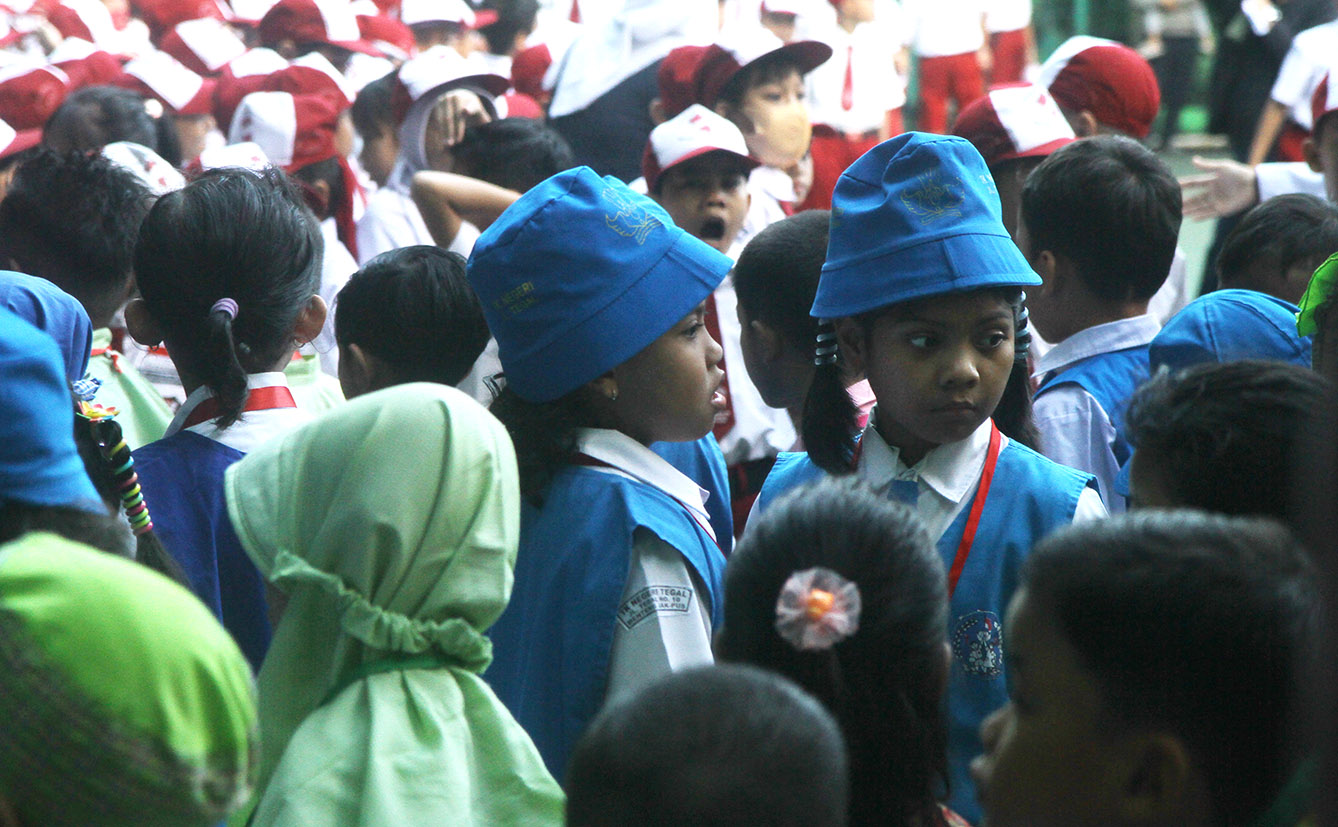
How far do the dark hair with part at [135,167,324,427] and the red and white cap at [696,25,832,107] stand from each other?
2.88 metres

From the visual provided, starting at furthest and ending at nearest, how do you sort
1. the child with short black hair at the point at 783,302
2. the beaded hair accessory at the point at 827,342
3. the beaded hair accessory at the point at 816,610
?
the child with short black hair at the point at 783,302, the beaded hair accessory at the point at 827,342, the beaded hair accessory at the point at 816,610

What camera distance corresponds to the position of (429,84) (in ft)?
17.7

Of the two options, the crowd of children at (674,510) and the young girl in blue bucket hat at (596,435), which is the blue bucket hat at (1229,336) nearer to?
the crowd of children at (674,510)

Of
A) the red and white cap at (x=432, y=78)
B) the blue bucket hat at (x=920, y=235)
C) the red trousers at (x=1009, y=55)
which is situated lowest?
the red trousers at (x=1009, y=55)

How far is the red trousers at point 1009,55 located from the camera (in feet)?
36.4

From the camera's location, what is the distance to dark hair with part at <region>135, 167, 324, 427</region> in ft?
8.30

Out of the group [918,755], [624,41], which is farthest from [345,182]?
[918,755]

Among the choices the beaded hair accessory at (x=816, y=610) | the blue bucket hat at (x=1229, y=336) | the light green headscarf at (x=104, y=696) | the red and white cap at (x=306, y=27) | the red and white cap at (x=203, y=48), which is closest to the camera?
the light green headscarf at (x=104, y=696)

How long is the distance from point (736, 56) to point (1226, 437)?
371 cm

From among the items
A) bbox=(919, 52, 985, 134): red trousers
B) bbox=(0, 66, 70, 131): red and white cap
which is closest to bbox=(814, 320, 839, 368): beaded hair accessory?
bbox=(0, 66, 70, 131): red and white cap

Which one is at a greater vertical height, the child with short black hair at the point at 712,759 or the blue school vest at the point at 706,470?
the child with short black hair at the point at 712,759

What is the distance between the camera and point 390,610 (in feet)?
5.51

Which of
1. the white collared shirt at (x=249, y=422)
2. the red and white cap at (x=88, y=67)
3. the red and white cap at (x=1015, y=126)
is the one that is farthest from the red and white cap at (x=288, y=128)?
the white collared shirt at (x=249, y=422)

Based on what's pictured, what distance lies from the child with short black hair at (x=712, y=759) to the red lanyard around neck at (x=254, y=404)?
4.75 feet
